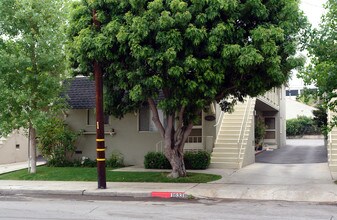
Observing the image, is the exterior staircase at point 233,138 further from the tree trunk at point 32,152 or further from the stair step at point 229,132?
the tree trunk at point 32,152

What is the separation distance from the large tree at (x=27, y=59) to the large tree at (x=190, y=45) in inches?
130

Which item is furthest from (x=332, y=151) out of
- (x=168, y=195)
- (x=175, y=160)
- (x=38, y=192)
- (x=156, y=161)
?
(x=38, y=192)

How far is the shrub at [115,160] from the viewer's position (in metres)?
20.1

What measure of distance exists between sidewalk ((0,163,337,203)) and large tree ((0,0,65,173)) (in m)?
2.63

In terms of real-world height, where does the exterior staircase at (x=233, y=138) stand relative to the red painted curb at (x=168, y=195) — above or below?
above

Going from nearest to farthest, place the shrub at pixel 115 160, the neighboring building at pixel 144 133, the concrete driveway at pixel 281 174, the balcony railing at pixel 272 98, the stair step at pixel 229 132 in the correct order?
the concrete driveway at pixel 281 174, the neighboring building at pixel 144 133, the shrub at pixel 115 160, the stair step at pixel 229 132, the balcony railing at pixel 272 98

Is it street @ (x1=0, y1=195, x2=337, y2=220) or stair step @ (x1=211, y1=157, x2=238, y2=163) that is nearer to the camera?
street @ (x1=0, y1=195, x2=337, y2=220)

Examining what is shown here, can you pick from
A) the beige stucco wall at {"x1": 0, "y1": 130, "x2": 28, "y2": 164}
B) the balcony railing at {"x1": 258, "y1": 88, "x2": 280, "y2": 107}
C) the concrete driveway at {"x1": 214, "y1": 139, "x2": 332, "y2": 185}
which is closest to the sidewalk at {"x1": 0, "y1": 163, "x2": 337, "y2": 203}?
the concrete driveway at {"x1": 214, "y1": 139, "x2": 332, "y2": 185}

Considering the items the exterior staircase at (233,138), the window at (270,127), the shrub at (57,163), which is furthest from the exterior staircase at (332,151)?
the window at (270,127)

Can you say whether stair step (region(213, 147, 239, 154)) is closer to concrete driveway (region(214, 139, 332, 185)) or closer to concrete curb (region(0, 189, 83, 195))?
concrete driveway (region(214, 139, 332, 185))

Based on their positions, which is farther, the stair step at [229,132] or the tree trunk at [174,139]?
the stair step at [229,132]

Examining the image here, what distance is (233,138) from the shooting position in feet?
66.1

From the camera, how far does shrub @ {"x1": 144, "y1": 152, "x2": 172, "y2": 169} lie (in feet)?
61.6

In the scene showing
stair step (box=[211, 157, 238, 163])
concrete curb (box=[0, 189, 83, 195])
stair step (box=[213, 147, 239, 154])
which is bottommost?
concrete curb (box=[0, 189, 83, 195])
